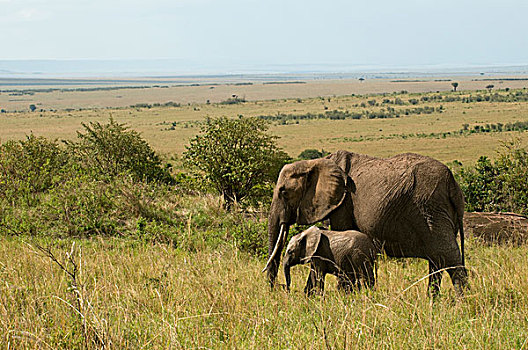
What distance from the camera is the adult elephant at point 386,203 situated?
5.95 metres

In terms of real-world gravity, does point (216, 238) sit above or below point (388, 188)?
below

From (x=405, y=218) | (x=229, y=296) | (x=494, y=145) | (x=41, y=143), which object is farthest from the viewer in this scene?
(x=494, y=145)

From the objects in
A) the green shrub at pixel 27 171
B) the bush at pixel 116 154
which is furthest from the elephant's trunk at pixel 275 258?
the bush at pixel 116 154

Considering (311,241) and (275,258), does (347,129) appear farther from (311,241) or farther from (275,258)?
(311,241)

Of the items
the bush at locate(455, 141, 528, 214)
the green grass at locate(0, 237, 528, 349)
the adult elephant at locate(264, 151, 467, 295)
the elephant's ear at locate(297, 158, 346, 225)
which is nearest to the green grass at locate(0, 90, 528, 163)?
the bush at locate(455, 141, 528, 214)

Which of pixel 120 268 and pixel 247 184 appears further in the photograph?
pixel 247 184

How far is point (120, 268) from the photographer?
6.59 m

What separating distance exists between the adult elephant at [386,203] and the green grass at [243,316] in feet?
1.17

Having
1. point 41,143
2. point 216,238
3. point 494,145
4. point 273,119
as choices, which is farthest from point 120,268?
point 273,119

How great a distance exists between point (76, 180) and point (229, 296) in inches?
349

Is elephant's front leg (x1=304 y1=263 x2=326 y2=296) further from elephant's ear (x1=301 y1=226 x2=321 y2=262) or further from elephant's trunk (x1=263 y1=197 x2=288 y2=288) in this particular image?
elephant's trunk (x1=263 y1=197 x2=288 y2=288)

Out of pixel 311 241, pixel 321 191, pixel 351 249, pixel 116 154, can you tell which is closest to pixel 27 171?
pixel 116 154

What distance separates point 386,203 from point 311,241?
0.99 m

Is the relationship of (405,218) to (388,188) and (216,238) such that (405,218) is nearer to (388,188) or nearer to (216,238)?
(388,188)
